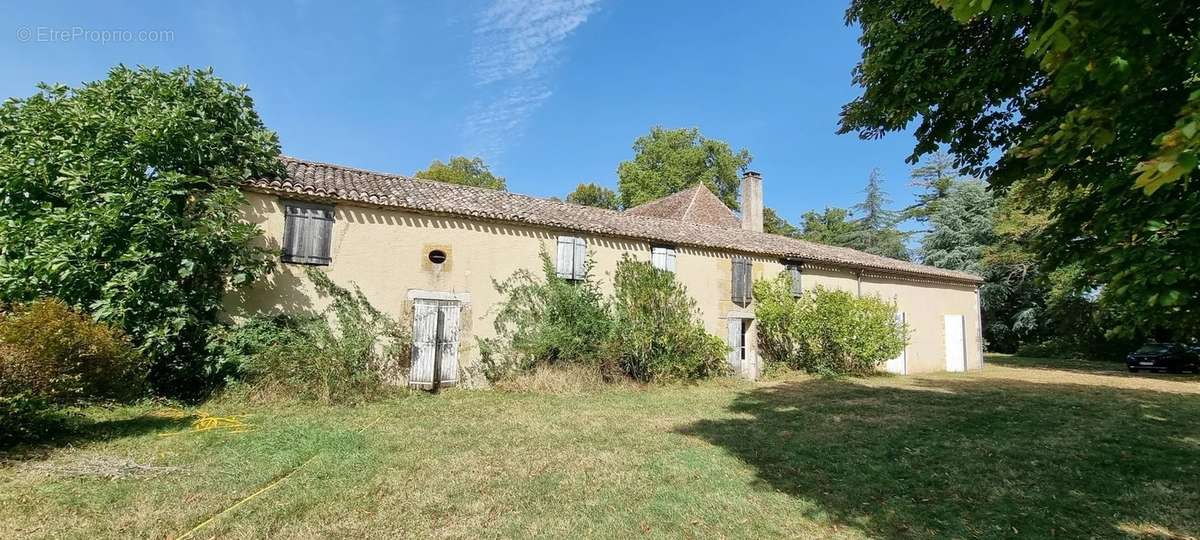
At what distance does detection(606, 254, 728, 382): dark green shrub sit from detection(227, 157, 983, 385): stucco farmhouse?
68 centimetres

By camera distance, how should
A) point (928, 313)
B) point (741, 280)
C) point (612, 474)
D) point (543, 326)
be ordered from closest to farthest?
point (612, 474)
point (543, 326)
point (741, 280)
point (928, 313)

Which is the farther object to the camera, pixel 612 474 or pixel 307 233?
pixel 307 233

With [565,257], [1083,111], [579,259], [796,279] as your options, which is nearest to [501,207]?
[565,257]

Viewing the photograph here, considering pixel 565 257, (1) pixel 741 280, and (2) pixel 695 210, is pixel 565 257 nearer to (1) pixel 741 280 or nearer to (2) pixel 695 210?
(1) pixel 741 280

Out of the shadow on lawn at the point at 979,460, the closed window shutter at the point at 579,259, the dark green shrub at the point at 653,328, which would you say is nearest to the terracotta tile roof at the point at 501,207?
the closed window shutter at the point at 579,259

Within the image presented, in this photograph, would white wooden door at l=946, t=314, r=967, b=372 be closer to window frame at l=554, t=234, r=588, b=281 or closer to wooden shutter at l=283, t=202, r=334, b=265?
window frame at l=554, t=234, r=588, b=281

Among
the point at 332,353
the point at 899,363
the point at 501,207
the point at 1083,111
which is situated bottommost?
the point at 899,363

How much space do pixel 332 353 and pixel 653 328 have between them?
21.3 feet

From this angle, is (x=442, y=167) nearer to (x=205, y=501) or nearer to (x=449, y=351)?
(x=449, y=351)

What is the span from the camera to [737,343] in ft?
45.2

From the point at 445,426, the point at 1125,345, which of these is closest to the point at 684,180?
the point at 1125,345

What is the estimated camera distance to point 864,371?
14.8m

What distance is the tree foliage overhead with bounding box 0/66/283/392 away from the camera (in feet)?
22.4

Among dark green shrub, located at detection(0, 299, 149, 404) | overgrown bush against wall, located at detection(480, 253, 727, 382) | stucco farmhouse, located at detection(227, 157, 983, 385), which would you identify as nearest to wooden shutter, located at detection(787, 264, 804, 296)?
stucco farmhouse, located at detection(227, 157, 983, 385)
